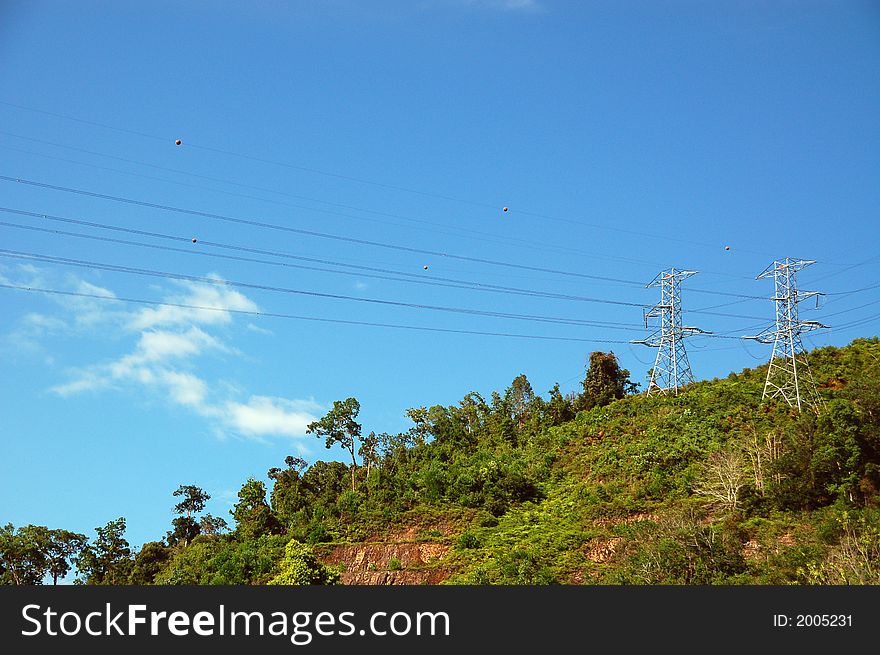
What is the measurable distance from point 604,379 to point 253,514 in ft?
142

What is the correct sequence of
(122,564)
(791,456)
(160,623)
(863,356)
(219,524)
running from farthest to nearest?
(219,524), (122,564), (863,356), (791,456), (160,623)

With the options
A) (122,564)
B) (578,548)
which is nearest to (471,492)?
(578,548)

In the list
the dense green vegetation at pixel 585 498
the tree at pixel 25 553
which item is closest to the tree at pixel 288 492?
the dense green vegetation at pixel 585 498

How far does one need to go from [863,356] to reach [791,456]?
3240 centimetres

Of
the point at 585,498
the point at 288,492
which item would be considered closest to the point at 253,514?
the point at 288,492

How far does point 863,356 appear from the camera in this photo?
258 feet

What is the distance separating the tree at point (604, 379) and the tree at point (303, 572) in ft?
169

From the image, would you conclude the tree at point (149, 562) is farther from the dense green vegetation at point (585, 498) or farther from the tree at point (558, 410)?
the tree at point (558, 410)

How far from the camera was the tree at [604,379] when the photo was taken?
95188mm

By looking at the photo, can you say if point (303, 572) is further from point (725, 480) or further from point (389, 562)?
point (725, 480)

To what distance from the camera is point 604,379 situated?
9631 centimetres

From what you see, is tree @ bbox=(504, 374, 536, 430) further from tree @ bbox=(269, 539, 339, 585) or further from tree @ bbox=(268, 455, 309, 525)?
tree @ bbox=(269, 539, 339, 585)

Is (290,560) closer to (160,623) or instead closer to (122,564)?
(160,623)

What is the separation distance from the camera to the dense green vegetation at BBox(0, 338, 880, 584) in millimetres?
45719
